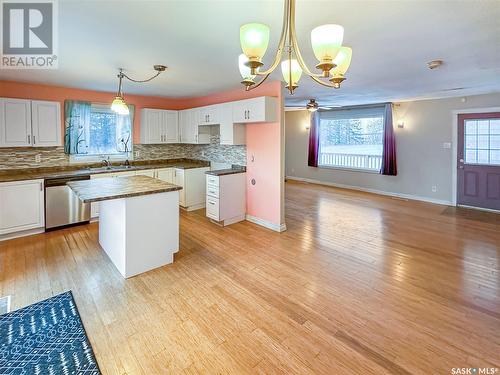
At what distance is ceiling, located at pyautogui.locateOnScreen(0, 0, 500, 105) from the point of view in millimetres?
1972

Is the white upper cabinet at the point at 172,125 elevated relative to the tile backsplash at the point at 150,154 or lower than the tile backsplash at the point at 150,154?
elevated

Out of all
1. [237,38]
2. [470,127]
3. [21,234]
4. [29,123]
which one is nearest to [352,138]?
[470,127]

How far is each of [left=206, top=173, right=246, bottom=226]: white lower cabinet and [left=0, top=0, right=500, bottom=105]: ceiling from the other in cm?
164

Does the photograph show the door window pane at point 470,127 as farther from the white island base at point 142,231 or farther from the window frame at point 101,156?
the window frame at point 101,156

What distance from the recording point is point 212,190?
4.81 metres

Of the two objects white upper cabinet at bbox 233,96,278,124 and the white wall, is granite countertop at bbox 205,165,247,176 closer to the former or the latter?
white upper cabinet at bbox 233,96,278,124

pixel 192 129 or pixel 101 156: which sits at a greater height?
pixel 192 129

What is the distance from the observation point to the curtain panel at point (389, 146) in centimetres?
680

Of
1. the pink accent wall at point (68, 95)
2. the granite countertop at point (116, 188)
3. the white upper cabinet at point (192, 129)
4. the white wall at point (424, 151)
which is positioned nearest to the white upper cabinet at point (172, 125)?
the white upper cabinet at point (192, 129)

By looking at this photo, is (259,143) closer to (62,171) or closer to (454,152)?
(62,171)

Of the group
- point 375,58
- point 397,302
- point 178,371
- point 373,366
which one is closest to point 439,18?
point 375,58

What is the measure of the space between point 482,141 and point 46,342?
24.7 ft

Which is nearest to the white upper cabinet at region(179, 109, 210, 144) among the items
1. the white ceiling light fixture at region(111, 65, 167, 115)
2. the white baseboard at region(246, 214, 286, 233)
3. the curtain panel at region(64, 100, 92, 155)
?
Result: the white ceiling light fixture at region(111, 65, 167, 115)

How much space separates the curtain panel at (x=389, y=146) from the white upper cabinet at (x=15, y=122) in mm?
7449
